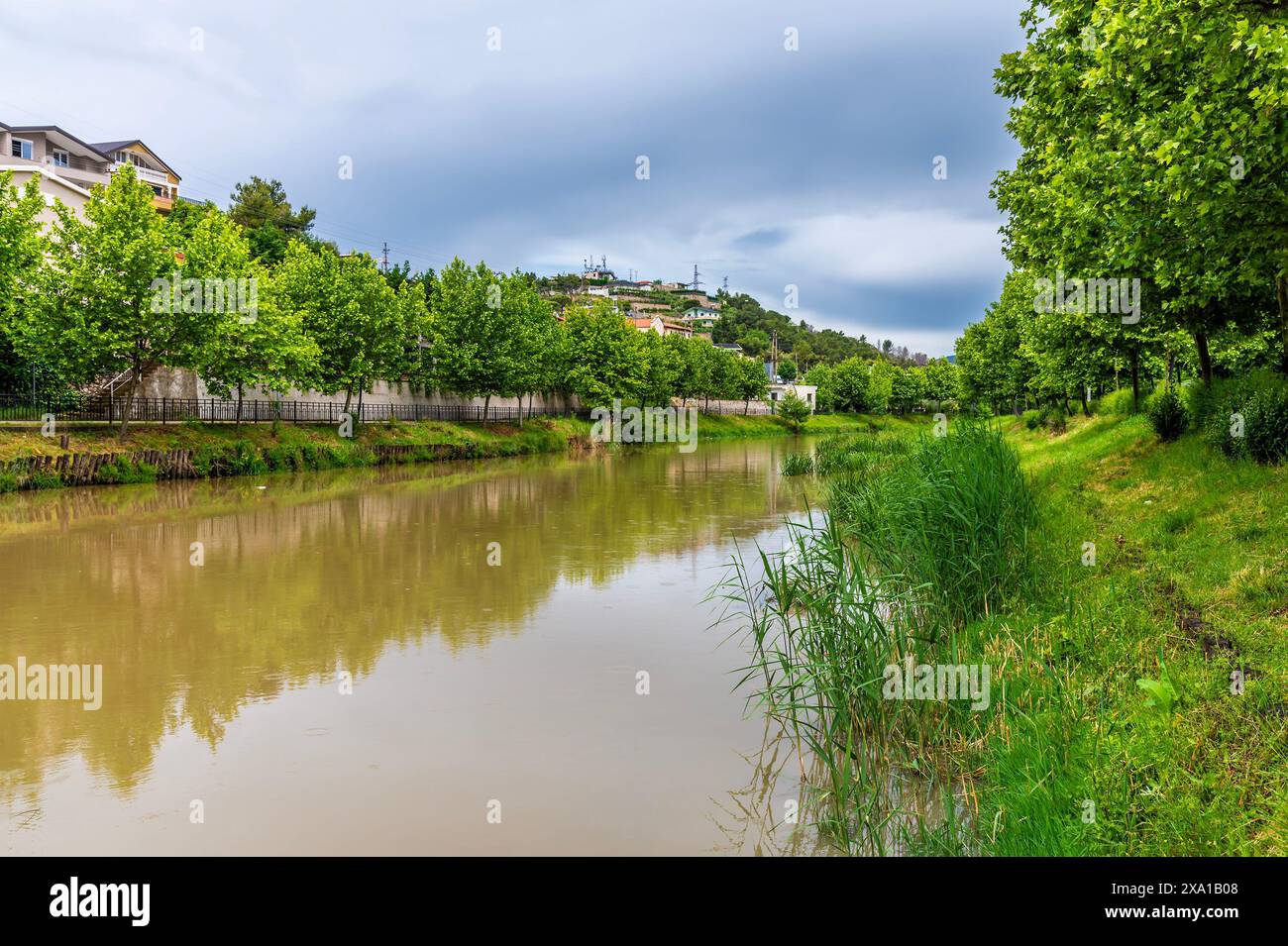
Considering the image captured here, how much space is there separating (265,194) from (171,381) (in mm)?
48370

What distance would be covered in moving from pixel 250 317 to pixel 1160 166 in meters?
32.0

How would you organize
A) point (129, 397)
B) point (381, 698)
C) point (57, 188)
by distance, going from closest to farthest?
point (381, 698)
point (129, 397)
point (57, 188)

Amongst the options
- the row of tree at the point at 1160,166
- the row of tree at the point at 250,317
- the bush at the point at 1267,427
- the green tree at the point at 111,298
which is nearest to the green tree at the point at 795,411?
the row of tree at the point at 250,317

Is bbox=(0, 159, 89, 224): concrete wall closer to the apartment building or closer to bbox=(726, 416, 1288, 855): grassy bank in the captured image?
the apartment building

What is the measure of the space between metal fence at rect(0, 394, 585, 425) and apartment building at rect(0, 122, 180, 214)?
27.0 metres

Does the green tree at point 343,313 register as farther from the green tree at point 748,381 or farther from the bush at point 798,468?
the green tree at point 748,381

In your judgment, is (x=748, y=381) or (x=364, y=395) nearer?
(x=364, y=395)

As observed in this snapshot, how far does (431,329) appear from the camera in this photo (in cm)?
5050

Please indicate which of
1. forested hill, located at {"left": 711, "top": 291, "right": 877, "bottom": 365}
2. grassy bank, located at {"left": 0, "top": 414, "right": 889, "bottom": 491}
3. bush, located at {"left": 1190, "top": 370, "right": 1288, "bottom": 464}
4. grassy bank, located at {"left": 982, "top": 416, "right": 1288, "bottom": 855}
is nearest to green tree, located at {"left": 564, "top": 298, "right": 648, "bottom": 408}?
grassy bank, located at {"left": 0, "top": 414, "right": 889, "bottom": 491}

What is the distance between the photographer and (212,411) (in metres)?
36.9

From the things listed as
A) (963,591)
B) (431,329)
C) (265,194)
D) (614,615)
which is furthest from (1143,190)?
(265,194)

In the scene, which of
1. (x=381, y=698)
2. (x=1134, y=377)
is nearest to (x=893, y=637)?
(x=381, y=698)

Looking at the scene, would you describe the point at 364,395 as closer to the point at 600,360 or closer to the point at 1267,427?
the point at 600,360

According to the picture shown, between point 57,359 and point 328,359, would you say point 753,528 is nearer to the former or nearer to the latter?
point 57,359
